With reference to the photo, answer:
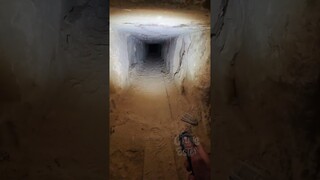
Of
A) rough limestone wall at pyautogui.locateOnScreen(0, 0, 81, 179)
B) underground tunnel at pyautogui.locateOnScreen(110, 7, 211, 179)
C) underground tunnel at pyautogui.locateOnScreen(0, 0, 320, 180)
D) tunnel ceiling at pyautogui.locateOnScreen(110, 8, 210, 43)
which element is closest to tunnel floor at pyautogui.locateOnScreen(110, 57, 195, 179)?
underground tunnel at pyautogui.locateOnScreen(110, 7, 211, 179)

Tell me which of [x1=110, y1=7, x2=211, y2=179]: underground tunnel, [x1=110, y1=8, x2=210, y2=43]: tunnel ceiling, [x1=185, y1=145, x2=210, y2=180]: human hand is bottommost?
[x1=185, y1=145, x2=210, y2=180]: human hand

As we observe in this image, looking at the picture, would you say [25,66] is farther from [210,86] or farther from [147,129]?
[147,129]

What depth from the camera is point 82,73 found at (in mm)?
1774

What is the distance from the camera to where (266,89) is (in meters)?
1.17

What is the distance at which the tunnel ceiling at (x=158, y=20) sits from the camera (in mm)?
2850

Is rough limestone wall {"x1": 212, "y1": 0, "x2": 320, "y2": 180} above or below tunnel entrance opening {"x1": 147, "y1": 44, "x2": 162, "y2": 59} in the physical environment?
above

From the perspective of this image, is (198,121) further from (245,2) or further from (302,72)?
(302,72)

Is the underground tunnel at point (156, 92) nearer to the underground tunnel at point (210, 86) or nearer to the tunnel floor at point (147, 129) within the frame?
the tunnel floor at point (147, 129)

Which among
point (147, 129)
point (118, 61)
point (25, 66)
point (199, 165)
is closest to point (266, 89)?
point (25, 66)

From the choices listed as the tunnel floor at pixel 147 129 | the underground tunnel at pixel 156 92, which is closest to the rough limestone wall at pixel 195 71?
the underground tunnel at pixel 156 92

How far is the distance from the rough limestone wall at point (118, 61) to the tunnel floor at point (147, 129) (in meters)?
0.17

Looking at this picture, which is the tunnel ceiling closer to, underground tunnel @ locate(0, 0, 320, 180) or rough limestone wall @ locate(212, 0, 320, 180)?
underground tunnel @ locate(0, 0, 320, 180)

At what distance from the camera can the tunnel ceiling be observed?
2.85 meters

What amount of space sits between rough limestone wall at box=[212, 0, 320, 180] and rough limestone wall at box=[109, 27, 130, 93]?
2.31 m
